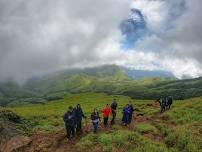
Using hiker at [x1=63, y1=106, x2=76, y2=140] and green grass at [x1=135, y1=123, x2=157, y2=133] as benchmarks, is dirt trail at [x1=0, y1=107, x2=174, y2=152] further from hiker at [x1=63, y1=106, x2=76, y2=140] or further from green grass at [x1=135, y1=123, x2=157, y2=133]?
hiker at [x1=63, y1=106, x2=76, y2=140]

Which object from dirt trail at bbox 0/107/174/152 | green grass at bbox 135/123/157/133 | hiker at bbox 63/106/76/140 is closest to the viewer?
dirt trail at bbox 0/107/174/152

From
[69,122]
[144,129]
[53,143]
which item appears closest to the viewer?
[53,143]

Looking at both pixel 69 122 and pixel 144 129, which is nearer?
pixel 69 122

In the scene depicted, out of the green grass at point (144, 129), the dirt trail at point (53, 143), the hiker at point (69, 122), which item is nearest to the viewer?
the dirt trail at point (53, 143)

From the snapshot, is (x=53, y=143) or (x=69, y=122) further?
(x=69, y=122)

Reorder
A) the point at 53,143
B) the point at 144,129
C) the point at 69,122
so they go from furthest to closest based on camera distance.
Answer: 1. the point at 144,129
2. the point at 69,122
3. the point at 53,143

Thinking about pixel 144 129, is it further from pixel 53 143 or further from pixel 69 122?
pixel 53 143

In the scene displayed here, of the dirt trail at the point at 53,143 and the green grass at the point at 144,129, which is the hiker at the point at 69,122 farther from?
the green grass at the point at 144,129

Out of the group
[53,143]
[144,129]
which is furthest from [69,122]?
[144,129]

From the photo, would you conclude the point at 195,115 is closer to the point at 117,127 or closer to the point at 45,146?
the point at 117,127

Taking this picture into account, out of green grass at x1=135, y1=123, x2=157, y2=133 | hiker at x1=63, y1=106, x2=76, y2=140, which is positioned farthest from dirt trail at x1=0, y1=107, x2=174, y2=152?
hiker at x1=63, y1=106, x2=76, y2=140

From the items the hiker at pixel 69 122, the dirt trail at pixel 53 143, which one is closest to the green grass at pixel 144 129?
the dirt trail at pixel 53 143

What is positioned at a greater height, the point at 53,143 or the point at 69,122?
the point at 69,122

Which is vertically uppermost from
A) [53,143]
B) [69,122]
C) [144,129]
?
[69,122]
